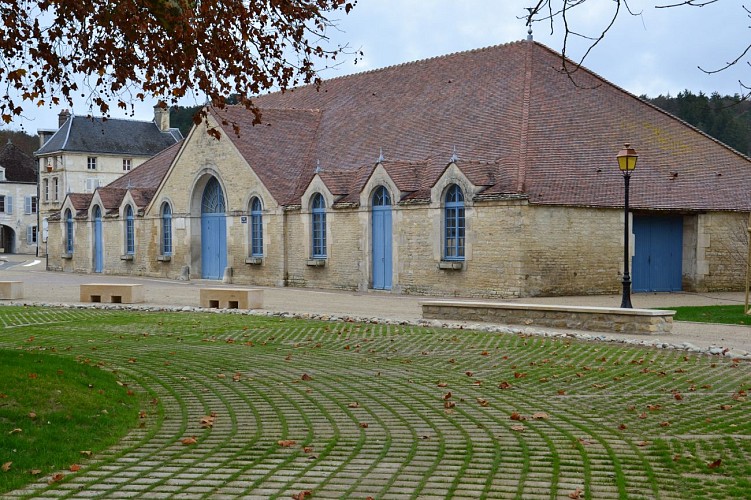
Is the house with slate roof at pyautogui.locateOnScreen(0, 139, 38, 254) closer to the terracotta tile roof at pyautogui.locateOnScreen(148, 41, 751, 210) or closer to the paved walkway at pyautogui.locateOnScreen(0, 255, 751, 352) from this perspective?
the terracotta tile roof at pyautogui.locateOnScreen(148, 41, 751, 210)

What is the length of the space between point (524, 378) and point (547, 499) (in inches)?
212

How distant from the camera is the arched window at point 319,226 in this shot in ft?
110

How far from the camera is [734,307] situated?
23.5m

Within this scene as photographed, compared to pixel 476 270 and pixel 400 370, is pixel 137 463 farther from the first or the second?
pixel 476 270

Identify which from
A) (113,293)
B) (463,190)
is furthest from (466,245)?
(113,293)

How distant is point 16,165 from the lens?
3285 inches

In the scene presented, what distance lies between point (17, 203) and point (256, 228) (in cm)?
5199

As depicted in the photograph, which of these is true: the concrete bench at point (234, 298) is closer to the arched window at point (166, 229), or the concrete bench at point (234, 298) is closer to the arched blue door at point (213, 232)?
the arched blue door at point (213, 232)

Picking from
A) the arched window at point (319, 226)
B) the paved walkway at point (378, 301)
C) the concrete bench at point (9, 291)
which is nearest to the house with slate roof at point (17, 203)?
the paved walkway at point (378, 301)

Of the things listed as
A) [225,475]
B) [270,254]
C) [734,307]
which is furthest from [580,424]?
[270,254]

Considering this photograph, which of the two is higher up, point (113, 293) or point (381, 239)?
point (381, 239)

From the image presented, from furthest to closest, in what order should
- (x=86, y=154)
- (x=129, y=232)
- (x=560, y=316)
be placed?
(x=86, y=154) < (x=129, y=232) < (x=560, y=316)

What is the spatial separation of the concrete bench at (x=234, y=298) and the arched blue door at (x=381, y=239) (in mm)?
7631

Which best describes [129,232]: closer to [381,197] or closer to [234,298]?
[381,197]
